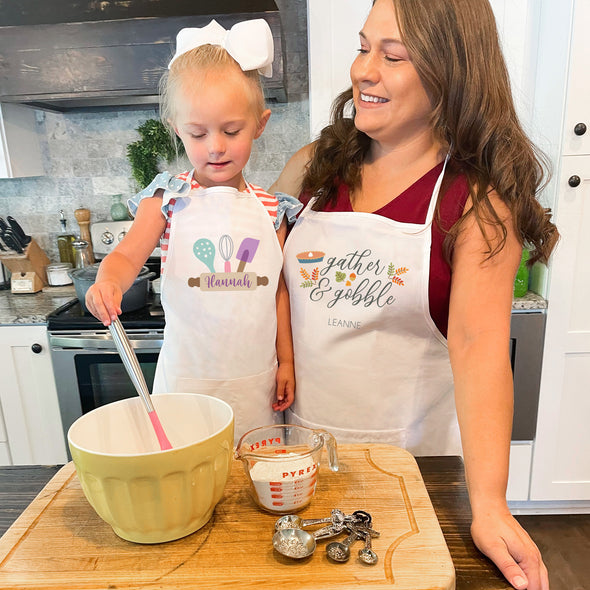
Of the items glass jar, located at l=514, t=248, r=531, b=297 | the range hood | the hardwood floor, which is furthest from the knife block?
the hardwood floor

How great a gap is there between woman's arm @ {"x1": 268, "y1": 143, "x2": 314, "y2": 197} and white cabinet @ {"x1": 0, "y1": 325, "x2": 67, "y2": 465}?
1.16 meters

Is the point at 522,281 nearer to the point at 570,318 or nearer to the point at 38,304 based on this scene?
the point at 570,318

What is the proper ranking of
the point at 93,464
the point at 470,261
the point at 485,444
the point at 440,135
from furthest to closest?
the point at 440,135 → the point at 470,261 → the point at 485,444 → the point at 93,464

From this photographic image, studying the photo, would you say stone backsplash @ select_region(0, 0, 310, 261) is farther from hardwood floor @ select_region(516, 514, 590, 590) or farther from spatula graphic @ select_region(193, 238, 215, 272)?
hardwood floor @ select_region(516, 514, 590, 590)

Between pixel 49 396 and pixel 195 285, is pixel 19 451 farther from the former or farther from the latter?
pixel 195 285

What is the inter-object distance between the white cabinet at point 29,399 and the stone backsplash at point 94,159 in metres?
0.72

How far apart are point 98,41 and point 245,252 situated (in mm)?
1191

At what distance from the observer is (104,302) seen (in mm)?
688

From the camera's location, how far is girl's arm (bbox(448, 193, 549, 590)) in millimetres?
584

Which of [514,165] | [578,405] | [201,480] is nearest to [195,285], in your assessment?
[201,480]

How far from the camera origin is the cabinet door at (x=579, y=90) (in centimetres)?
168

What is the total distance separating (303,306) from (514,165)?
1.46 feet

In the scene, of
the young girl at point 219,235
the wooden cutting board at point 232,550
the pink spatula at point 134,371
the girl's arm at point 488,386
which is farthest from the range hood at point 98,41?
the wooden cutting board at point 232,550

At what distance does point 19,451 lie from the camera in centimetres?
204
